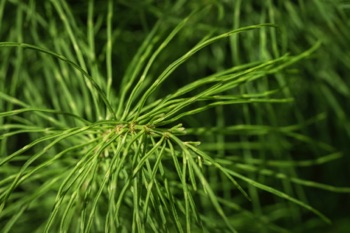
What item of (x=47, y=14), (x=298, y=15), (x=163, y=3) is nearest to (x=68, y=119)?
(x=47, y=14)

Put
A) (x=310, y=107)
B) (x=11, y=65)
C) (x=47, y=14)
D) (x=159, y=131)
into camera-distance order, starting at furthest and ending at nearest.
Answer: (x=310, y=107), (x=11, y=65), (x=47, y=14), (x=159, y=131)

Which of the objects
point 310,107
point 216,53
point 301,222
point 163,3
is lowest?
point 301,222

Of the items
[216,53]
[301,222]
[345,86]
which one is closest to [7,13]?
[216,53]

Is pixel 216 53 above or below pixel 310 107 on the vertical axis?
above

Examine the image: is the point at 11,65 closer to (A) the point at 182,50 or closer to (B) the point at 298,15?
(A) the point at 182,50

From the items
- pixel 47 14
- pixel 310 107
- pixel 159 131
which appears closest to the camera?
pixel 159 131

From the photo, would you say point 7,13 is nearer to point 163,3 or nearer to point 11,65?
point 11,65

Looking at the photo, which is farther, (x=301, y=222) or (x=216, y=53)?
(x=301, y=222)
